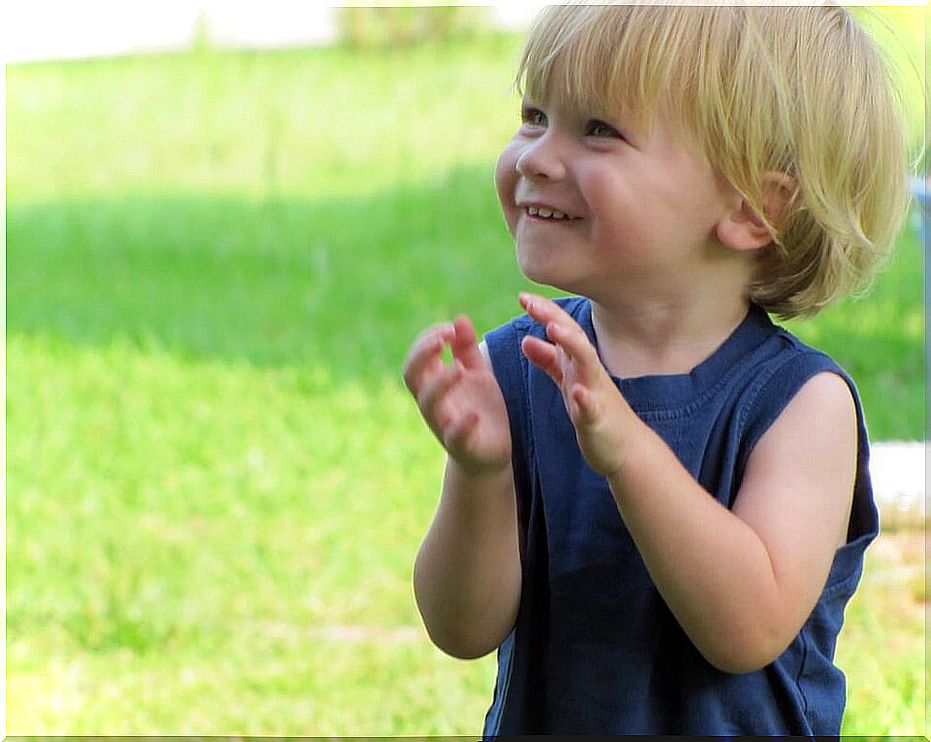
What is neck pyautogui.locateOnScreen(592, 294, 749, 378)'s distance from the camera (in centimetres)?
175

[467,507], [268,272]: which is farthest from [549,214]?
[268,272]

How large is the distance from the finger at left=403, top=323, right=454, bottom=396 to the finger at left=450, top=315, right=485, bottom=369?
1 centimetres

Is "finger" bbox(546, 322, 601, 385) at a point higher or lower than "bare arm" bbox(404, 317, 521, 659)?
Result: higher

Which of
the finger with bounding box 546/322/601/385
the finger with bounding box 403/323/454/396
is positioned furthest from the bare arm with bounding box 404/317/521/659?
the finger with bounding box 546/322/601/385

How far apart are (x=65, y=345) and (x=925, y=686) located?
3.38 metres

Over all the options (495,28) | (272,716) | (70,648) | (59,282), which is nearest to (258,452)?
(70,648)

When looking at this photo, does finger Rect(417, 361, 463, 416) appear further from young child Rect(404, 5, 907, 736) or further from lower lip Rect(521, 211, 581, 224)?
lower lip Rect(521, 211, 581, 224)

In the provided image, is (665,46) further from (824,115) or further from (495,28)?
(495,28)

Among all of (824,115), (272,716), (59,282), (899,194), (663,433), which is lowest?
(59,282)

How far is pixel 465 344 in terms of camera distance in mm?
1584

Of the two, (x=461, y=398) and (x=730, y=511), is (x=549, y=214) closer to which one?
(x=461, y=398)

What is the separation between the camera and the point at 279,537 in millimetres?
3928

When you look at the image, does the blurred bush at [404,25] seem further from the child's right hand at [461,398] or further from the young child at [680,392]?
the child's right hand at [461,398]

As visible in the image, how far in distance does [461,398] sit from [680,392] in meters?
0.28
